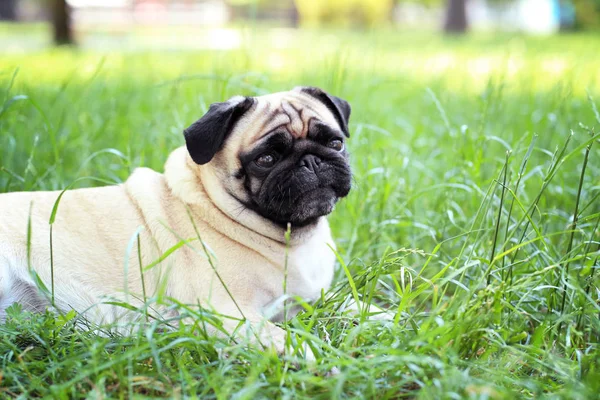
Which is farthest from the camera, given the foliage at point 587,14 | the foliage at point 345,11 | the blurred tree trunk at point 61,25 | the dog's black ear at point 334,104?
the foliage at point 345,11

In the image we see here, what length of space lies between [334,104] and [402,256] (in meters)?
1.16

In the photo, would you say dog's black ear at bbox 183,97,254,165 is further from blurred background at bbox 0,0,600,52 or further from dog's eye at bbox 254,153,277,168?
blurred background at bbox 0,0,600,52

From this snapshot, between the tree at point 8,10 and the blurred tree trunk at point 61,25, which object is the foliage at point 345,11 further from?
the tree at point 8,10

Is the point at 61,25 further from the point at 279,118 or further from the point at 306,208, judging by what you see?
the point at 306,208

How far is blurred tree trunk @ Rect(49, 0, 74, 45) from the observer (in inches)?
672

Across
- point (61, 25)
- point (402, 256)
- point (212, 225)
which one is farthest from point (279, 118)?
point (61, 25)

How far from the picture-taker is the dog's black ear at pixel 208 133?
3068mm

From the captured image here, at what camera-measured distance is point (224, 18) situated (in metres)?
46.0

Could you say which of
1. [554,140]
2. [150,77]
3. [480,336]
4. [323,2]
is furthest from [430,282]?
[323,2]

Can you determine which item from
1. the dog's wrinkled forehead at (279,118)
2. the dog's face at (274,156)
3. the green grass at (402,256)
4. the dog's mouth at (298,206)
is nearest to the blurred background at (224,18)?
the green grass at (402,256)

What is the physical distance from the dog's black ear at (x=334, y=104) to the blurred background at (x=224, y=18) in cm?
139

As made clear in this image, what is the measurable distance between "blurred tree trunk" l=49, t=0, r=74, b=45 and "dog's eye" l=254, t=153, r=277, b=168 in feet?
51.2

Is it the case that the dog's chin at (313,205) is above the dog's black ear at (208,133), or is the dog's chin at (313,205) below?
below

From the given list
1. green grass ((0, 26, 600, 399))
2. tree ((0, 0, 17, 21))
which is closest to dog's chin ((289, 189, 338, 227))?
green grass ((0, 26, 600, 399))
